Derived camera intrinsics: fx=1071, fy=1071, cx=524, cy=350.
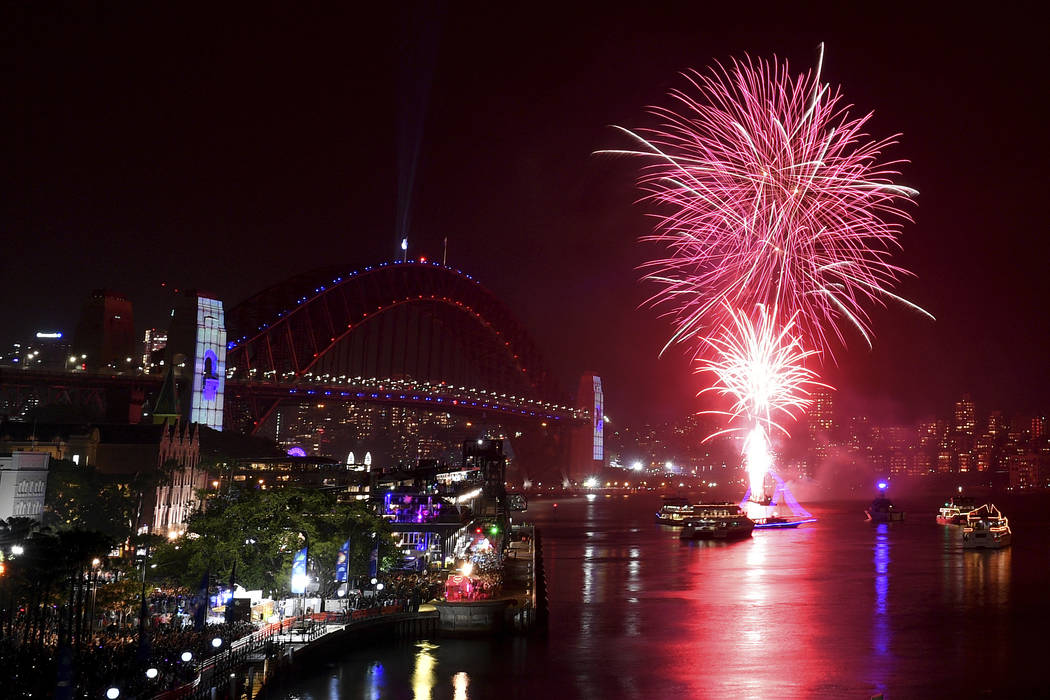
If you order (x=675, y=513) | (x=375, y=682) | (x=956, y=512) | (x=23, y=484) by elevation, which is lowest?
(x=375, y=682)

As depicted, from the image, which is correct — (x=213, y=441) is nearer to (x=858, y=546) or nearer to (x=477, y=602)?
(x=477, y=602)

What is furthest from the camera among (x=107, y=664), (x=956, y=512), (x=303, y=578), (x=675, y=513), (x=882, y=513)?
(x=956, y=512)

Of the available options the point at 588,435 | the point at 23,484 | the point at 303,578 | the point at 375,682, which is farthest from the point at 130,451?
the point at 588,435

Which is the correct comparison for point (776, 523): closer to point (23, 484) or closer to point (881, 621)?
point (881, 621)

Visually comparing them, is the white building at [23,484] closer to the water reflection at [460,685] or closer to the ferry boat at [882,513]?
the water reflection at [460,685]

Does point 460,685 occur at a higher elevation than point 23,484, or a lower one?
lower

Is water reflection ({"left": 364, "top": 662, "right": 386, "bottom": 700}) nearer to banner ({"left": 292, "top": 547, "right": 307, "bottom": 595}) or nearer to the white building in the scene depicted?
banner ({"left": 292, "top": 547, "right": 307, "bottom": 595})

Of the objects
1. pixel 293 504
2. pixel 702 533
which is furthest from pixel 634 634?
pixel 702 533

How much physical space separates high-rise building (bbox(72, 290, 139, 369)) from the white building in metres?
29.0

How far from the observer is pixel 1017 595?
46031 millimetres

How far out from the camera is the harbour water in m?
28.1

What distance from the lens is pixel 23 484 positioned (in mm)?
35531

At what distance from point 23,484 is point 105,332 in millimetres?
32708

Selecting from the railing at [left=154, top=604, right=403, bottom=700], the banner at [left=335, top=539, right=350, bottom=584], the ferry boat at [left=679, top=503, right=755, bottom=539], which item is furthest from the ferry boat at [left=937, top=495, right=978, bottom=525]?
the railing at [left=154, top=604, right=403, bottom=700]
